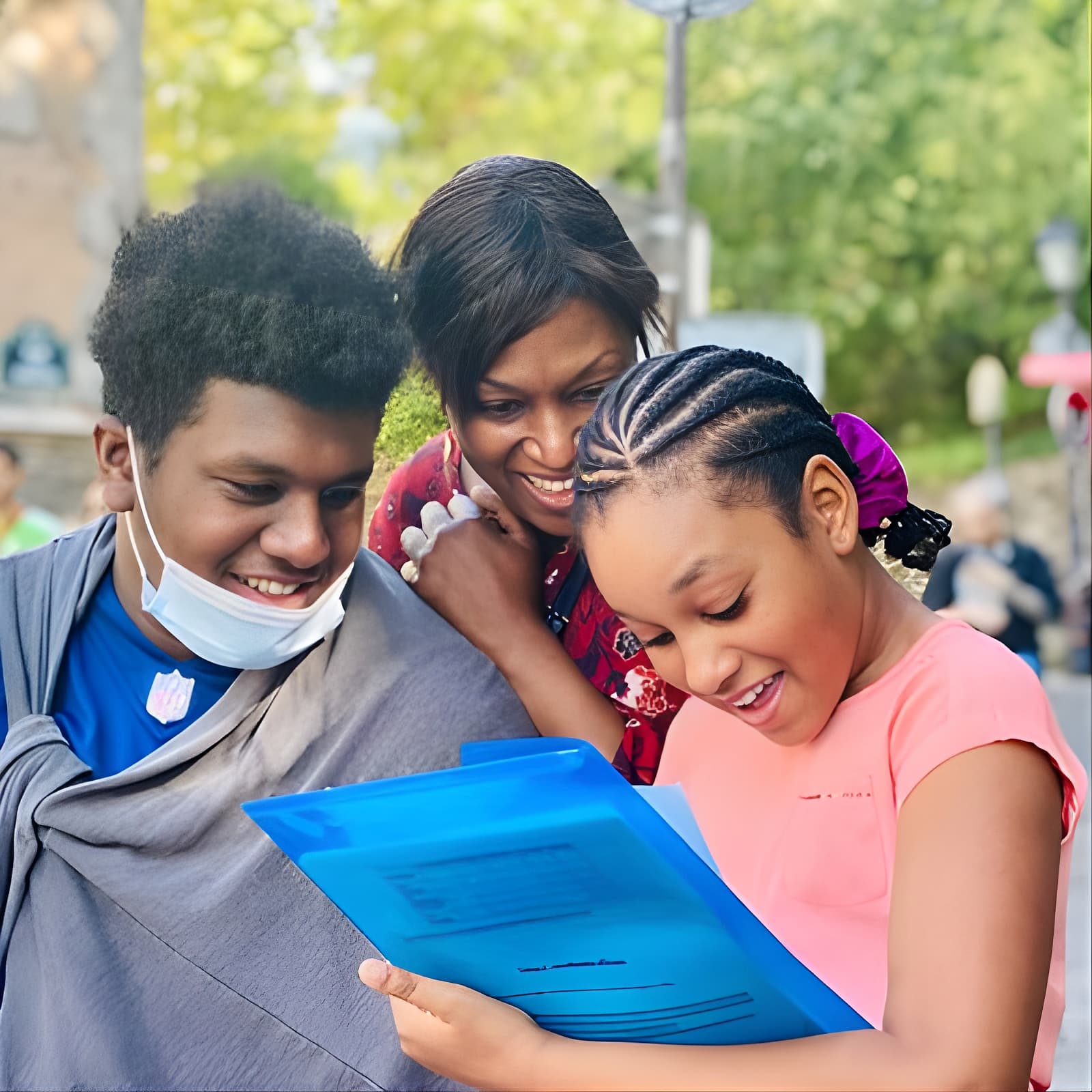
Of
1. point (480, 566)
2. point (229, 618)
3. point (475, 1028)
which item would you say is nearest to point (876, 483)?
point (480, 566)

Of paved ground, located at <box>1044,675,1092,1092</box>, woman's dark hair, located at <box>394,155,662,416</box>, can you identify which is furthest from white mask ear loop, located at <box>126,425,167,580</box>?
paved ground, located at <box>1044,675,1092,1092</box>

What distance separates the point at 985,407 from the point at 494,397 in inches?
27.1

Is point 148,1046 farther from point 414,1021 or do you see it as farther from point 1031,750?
point 1031,750

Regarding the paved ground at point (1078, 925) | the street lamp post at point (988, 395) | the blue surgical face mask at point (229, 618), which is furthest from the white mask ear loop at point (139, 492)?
the paved ground at point (1078, 925)

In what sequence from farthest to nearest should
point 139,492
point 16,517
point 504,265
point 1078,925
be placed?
point 1078,925, point 16,517, point 139,492, point 504,265

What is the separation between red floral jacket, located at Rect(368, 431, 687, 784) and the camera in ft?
6.30

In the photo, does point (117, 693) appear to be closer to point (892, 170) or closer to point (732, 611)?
point (732, 611)

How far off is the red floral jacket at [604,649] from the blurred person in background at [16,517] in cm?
62

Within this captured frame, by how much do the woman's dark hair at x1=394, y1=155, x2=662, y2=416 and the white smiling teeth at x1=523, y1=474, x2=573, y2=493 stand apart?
128 mm

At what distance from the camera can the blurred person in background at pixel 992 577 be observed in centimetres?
199

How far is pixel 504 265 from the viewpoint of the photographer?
6.04ft

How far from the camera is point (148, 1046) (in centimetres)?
199

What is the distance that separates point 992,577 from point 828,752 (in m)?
0.64

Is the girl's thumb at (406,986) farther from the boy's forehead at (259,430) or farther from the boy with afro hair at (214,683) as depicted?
the boy's forehead at (259,430)
